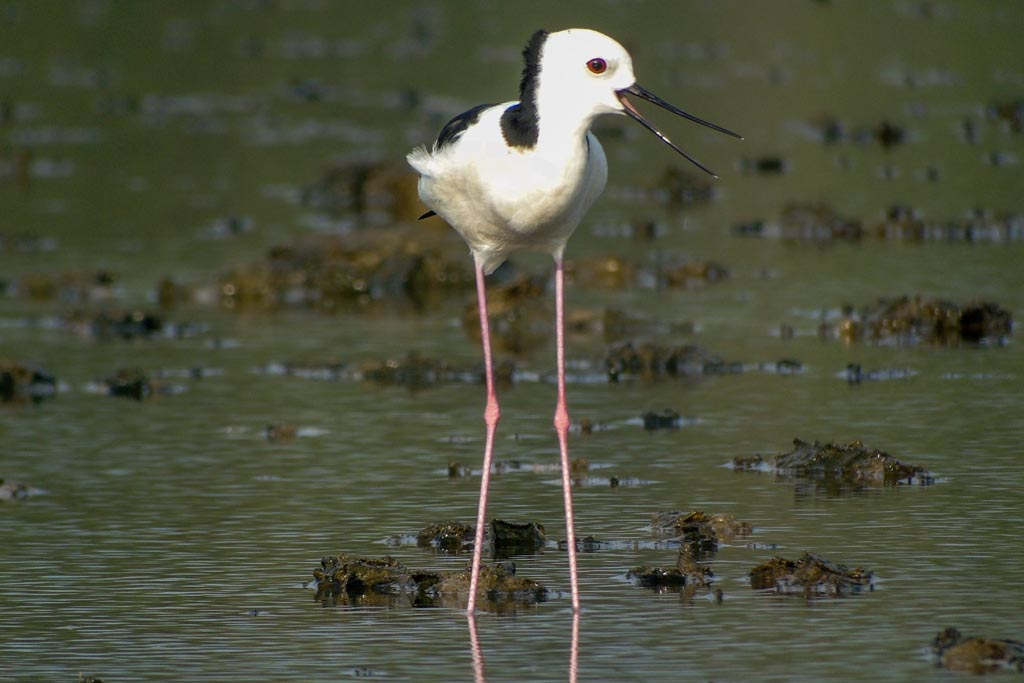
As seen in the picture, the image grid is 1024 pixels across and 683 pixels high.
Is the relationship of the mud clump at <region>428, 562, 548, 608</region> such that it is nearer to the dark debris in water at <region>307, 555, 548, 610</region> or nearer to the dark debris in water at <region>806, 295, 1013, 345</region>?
the dark debris in water at <region>307, 555, 548, 610</region>

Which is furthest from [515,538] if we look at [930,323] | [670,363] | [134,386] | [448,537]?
[930,323]

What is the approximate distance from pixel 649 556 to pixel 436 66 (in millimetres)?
25815

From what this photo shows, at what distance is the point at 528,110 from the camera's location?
8180mm

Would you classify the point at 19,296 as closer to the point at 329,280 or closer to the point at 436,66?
the point at 329,280

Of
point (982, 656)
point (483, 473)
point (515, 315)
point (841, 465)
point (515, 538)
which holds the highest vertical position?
point (515, 315)


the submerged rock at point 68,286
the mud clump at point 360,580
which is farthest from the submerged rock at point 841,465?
the submerged rock at point 68,286

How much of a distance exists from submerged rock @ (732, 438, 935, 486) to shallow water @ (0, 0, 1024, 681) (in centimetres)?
17

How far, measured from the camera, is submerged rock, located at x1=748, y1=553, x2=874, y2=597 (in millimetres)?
7820

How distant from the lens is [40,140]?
27.0m

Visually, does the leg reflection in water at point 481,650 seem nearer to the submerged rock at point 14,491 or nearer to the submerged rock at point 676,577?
the submerged rock at point 676,577

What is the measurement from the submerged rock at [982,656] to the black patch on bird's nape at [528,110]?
260 cm

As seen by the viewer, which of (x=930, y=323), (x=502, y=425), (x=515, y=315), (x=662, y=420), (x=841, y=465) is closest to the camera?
(x=841, y=465)

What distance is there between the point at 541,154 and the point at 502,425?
3.63 m

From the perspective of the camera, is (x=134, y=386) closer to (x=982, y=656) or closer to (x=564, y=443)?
(x=564, y=443)
